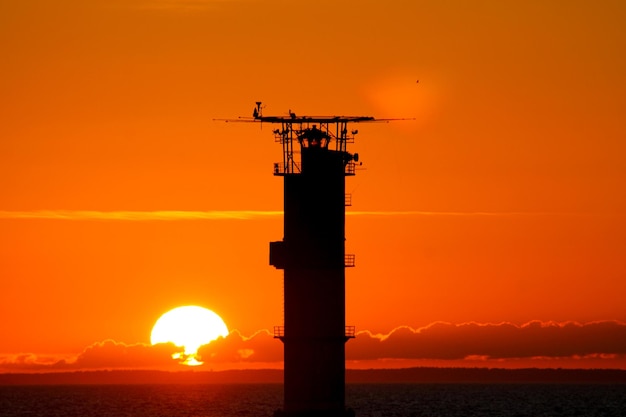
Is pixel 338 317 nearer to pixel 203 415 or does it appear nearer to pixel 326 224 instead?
pixel 326 224

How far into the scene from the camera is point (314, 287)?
301ft

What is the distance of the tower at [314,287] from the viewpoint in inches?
3610

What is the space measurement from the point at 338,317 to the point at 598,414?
331ft

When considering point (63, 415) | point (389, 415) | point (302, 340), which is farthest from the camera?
point (63, 415)

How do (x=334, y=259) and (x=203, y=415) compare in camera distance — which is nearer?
(x=334, y=259)

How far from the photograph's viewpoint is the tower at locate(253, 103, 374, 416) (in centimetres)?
9169

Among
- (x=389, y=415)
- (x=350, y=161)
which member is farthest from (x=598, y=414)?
(x=350, y=161)

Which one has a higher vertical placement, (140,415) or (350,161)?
(350,161)

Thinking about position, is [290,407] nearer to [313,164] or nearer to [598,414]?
[313,164]

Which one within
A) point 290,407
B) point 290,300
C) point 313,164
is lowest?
point 290,407

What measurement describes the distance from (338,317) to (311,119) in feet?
40.8

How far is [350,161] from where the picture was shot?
9519 centimetres

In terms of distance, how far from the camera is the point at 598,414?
185m

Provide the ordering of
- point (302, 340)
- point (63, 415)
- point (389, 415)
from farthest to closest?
point (63, 415) → point (389, 415) → point (302, 340)
